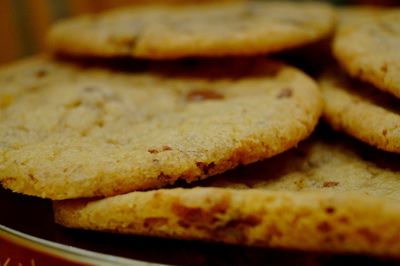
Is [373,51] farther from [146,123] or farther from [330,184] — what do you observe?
[146,123]

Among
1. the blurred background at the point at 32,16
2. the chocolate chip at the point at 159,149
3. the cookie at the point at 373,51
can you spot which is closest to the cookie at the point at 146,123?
the chocolate chip at the point at 159,149

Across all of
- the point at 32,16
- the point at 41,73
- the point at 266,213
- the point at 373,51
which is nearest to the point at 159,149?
the point at 266,213

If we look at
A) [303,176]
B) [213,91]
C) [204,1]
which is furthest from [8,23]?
[303,176]

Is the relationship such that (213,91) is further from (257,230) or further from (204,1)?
(204,1)

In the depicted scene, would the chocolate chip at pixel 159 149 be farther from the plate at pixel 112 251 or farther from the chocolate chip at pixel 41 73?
the chocolate chip at pixel 41 73

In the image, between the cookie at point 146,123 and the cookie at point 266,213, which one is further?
the cookie at point 146,123

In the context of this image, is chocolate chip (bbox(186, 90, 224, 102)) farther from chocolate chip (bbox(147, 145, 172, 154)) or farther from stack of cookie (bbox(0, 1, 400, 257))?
chocolate chip (bbox(147, 145, 172, 154))

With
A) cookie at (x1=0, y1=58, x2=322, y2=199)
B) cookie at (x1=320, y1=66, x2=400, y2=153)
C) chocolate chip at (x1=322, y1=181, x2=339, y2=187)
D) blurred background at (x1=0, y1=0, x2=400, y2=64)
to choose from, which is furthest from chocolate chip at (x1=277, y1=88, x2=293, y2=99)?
blurred background at (x1=0, y1=0, x2=400, y2=64)
